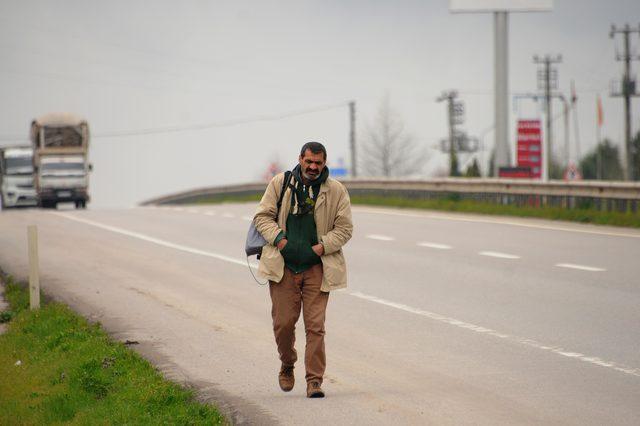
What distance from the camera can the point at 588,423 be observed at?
7703 millimetres

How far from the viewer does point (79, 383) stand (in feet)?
31.9

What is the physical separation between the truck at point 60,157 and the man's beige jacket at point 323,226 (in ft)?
149

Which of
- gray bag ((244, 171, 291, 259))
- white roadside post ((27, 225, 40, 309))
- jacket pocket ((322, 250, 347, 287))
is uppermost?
gray bag ((244, 171, 291, 259))

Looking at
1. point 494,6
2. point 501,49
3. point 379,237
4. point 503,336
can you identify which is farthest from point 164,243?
point 494,6

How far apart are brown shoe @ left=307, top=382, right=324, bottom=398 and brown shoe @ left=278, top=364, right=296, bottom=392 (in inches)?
9.9

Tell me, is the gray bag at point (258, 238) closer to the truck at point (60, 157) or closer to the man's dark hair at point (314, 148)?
the man's dark hair at point (314, 148)

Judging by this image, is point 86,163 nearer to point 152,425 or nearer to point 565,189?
point 565,189

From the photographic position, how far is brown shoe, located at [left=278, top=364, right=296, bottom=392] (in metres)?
8.83

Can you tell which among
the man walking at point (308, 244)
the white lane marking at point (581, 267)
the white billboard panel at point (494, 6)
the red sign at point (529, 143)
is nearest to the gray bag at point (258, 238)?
the man walking at point (308, 244)

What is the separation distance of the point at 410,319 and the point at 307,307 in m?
4.41

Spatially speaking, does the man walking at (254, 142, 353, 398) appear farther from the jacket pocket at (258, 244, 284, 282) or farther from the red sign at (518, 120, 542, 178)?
the red sign at (518, 120, 542, 178)

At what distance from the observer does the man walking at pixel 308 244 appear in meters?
8.47

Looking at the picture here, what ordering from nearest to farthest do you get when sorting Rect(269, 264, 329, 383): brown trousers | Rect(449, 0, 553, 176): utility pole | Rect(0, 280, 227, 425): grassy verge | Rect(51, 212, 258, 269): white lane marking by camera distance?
Rect(0, 280, 227, 425): grassy verge < Rect(269, 264, 329, 383): brown trousers < Rect(51, 212, 258, 269): white lane marking < Rect(449, 0, 553, 176): utility pole

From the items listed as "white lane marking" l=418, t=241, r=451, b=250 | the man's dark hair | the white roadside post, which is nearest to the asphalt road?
"white lane marking" l=418, t=241, r=451, b=250
